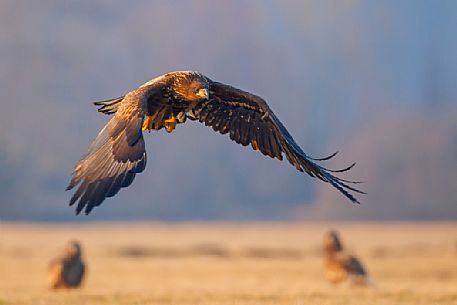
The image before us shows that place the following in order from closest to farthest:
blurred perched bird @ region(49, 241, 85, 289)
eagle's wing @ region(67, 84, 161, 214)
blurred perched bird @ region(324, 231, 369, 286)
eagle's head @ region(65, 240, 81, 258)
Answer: eagle's wing @ region(67, 84, 161, 214)
blurred perched bird @ region(49, 241, 85, 289)
blurred perched bird @ region(324, 231, 369, 286)
eagle's head @ region(65, 240, 81, 258)

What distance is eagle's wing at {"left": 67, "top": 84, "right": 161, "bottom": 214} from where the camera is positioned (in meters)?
9.92

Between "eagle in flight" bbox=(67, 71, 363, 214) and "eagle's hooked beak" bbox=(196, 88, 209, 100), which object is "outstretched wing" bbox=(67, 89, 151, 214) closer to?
"eagle in flight" bbox=(67, 71, 363, 214)

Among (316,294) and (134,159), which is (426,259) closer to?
(316,294)

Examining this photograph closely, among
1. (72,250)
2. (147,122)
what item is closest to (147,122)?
(147,122)

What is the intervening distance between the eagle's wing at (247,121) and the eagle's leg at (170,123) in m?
0.52

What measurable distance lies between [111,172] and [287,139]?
3245 mm

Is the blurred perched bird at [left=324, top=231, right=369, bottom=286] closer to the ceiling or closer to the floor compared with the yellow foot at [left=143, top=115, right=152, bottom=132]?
closer to the ceiling

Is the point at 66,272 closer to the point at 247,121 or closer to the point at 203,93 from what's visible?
the point at 247,121

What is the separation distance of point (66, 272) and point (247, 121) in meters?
Answer: 7.87

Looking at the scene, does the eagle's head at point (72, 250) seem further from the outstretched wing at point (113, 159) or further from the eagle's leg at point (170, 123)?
the outstretched wing at point (113, 159)

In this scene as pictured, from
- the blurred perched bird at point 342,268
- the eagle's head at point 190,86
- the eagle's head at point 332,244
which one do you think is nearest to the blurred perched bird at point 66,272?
the blurred perched bird at point 342,268

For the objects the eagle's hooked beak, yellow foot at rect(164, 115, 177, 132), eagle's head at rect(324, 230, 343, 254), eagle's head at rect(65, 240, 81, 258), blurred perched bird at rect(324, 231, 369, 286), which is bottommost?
eagle's head at rect(65, 240, 81, 258)

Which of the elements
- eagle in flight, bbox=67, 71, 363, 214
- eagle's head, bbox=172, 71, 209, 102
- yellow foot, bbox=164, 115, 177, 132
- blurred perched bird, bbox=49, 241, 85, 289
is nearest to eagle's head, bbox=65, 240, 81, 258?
blurred perched bird, bbox=49, 241, 85, 289

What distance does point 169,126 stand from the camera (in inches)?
493
